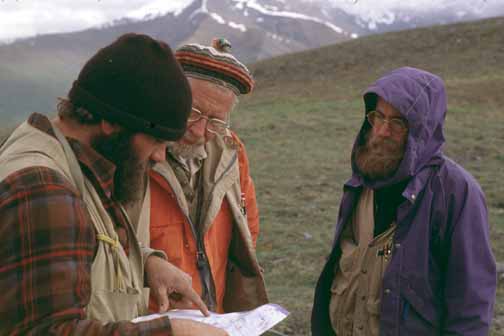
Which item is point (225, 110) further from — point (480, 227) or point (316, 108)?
point (316, 108)

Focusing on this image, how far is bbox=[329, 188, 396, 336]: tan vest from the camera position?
2.86 m

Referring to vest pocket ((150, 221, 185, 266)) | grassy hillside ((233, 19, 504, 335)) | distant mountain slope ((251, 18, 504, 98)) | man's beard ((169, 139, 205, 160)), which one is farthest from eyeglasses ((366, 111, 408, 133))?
distant mountain slope ((251, 18, 504, 98))

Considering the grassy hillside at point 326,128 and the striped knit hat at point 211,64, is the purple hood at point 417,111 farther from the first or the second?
the grassy hillside at point 326,128

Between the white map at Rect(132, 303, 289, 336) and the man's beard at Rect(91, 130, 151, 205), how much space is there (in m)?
0.42

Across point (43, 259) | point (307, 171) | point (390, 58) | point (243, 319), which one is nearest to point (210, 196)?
point (243, 319)

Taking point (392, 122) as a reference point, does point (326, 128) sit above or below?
above

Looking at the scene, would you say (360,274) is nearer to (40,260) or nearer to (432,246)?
(432,246)

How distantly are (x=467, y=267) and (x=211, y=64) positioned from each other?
1.52 metres

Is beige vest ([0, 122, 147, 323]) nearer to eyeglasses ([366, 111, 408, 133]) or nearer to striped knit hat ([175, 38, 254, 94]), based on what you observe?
striped knit hat ([175, 38, 254, 94])

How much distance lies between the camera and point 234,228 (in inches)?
120

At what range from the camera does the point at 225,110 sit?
10.1 feet

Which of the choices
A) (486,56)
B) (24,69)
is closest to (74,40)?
(24,69)

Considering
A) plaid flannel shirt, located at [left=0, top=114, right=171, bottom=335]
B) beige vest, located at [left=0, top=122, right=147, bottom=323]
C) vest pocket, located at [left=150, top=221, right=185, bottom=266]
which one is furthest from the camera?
vest pocket, located at [left=150, top=221, right=185, bottom=266]

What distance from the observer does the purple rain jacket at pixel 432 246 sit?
2.64 meters
